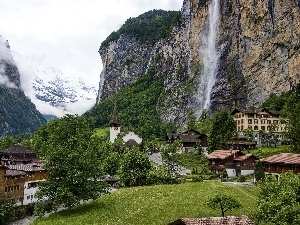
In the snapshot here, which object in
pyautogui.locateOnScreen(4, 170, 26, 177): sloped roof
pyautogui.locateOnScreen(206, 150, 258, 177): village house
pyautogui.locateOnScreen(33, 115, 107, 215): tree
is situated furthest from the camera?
pyautogui.locateOnScreen(206, 150, 258, 177): village house

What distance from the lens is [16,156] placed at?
336ft

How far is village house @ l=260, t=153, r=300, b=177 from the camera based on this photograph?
76.7m

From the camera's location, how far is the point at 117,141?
422ft

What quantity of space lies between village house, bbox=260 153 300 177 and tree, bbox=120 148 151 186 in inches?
896

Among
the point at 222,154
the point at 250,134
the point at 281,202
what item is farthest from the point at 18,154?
the point at 281,202

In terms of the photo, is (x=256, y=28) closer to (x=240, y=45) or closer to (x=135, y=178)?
(x=240, y=45)

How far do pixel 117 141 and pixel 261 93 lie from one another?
7434 centimetres

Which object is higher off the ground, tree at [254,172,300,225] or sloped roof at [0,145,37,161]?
sloped roof at [0,145,37,161]

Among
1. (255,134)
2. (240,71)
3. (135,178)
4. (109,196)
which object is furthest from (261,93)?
(109,196)

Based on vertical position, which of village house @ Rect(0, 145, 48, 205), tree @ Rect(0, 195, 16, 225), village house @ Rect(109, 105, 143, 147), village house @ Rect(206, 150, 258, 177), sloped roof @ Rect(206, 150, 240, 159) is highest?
village house @ Rect(109, 105, 143, 147)

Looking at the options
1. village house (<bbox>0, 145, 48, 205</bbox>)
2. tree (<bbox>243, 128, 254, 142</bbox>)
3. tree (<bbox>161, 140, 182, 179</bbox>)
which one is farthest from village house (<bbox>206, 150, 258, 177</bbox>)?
village house (<bbox>0, 145, 48, 205</bbox>)

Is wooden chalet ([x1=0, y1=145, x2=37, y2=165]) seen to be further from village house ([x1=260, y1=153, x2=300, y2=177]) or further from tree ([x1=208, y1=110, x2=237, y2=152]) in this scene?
village house ([x1=260, y1=153, x2=300, y2=177])

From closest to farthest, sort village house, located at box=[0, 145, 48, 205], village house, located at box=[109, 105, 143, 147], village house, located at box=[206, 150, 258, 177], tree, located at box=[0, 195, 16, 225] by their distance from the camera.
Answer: tree, located at box=[0, 195, 16, 225] → village house, located at box=[0, 145, 48, 205] → village house, located at box=[206, 150, 258, 177] → village house, located at box=[109, 105, 143, 147]

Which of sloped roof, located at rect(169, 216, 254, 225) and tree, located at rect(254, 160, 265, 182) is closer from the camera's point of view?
sloped roof, located at rect(169, 216, 254, 225)
